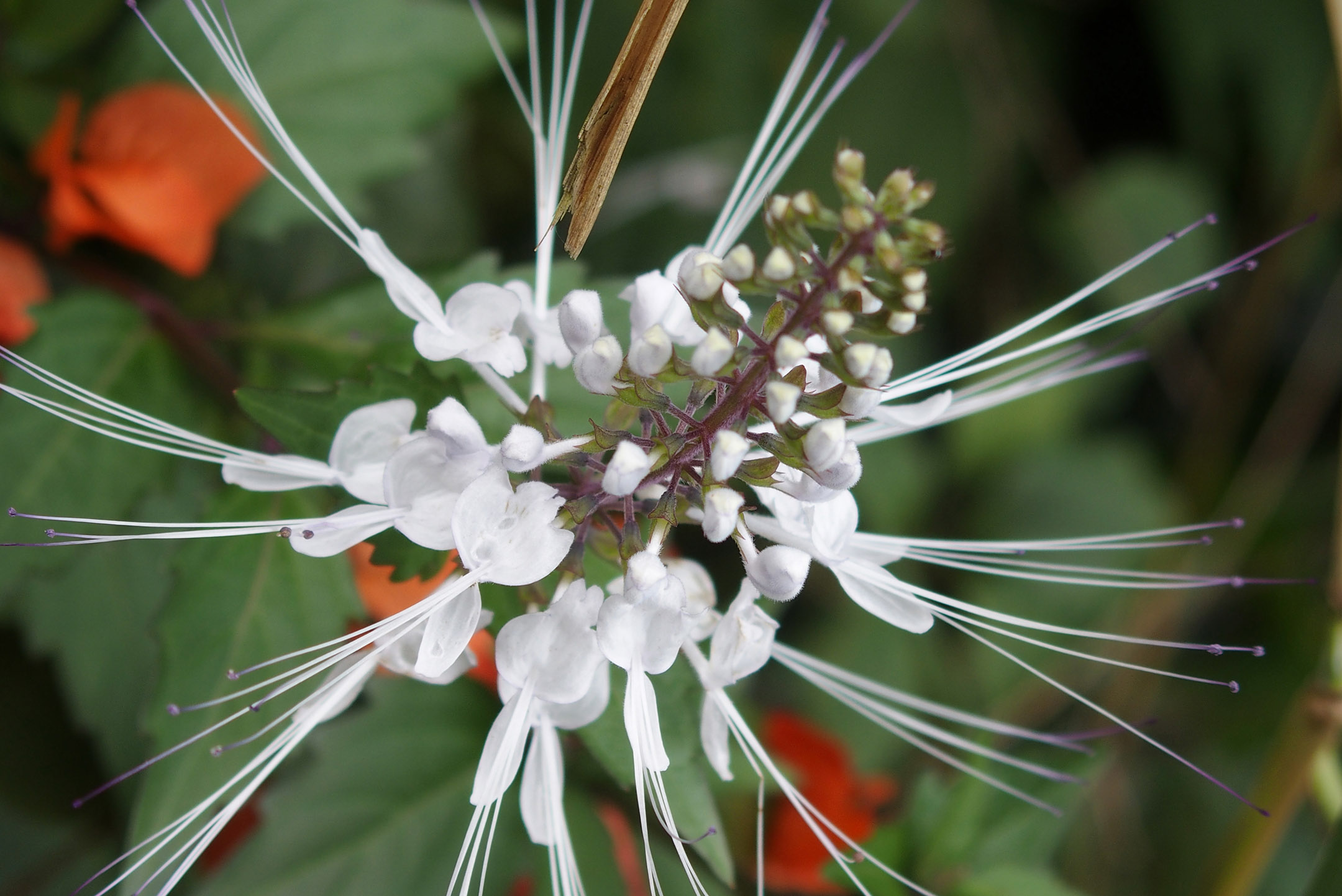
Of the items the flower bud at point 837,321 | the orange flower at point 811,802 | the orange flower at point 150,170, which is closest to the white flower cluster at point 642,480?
the flower bud at point 837,321

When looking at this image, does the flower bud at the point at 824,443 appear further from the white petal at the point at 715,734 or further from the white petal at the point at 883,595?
the white petal at the point at 715,734

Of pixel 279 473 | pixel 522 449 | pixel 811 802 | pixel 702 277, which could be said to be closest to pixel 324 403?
pixel 279 473

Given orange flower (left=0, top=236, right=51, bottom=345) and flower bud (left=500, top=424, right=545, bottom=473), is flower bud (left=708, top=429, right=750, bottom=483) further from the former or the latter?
orange flower (left=0, top=236, right=51, bottom=345)

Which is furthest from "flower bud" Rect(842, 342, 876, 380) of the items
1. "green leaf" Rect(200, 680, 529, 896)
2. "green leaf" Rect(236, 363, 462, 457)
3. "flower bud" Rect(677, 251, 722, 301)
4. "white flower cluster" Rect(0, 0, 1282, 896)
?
"green leaf" Rect(200, 680, 529, 896)

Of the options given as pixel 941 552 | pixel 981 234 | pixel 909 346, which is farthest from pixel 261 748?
pixel 981 234

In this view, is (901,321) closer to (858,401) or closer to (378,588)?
(858,401)
